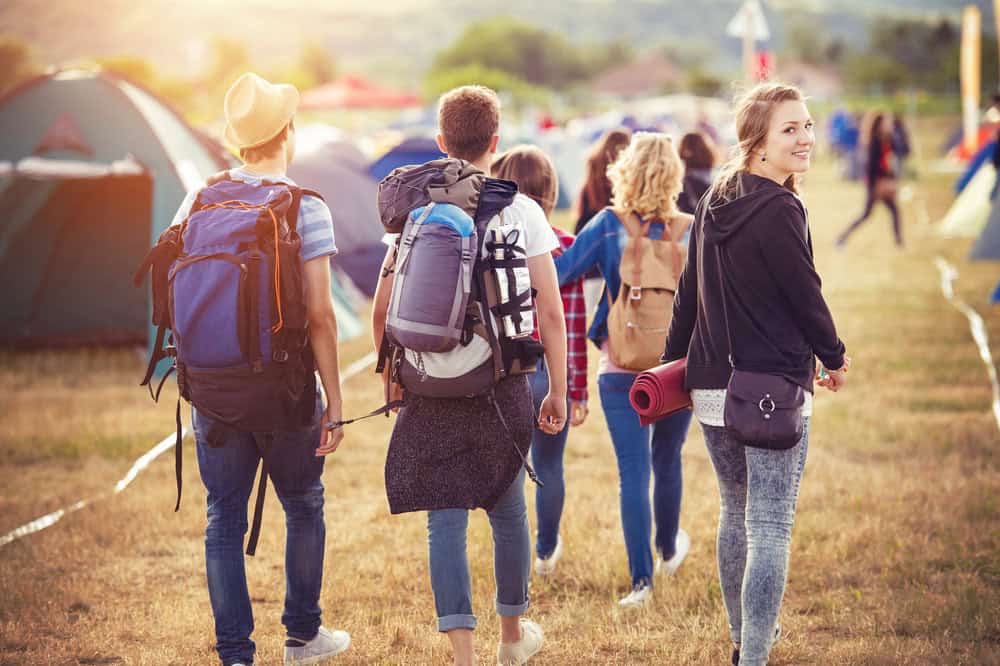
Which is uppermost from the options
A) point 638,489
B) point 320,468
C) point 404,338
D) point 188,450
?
point 404,338

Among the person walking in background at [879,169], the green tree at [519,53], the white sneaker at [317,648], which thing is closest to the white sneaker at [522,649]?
the white sneaker at [317,648]

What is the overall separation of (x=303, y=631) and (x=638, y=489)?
1.35 metres

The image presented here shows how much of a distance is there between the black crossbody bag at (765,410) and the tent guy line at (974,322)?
4.50 metres

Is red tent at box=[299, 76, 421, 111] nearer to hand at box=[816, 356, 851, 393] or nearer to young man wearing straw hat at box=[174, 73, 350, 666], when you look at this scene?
young man wearing straw hat at box=[174, 73, 350, 666]

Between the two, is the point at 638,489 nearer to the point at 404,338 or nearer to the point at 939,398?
the point at 404,338

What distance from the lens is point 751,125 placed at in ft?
11.2

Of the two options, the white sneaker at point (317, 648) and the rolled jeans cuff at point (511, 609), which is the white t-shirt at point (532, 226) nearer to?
the rolled jeans cuff at point (511, 609)

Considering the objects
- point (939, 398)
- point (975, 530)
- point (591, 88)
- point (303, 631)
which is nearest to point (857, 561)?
point (975, 530)

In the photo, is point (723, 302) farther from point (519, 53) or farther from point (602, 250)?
point (519, 53)

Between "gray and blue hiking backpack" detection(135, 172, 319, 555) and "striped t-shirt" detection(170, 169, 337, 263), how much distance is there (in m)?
0.03

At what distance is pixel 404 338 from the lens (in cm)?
338

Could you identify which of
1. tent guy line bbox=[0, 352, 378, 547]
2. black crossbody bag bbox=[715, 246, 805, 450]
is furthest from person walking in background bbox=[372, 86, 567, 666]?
tent guy line bbox=[0, 352, 378, 547]

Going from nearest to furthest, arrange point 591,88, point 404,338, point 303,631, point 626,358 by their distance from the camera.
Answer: point 404,338
point 303,631
point 626,358
point 591,88

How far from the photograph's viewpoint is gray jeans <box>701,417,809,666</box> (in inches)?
133
